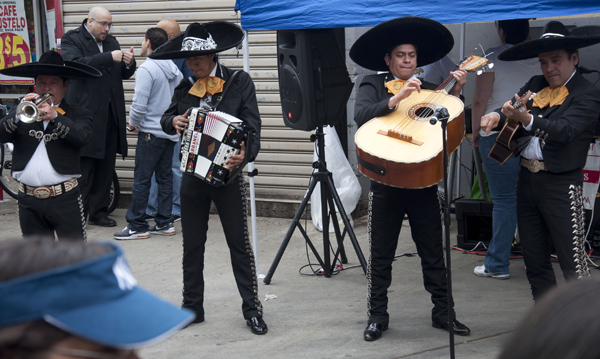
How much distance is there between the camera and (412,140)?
12.7 feet

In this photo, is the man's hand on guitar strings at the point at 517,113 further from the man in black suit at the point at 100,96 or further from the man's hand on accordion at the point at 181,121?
the man in black suit at the point at 100,96

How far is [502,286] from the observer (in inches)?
205

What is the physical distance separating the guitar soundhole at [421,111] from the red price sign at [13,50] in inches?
263

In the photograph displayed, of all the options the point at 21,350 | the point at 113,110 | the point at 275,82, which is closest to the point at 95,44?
the point at 113,110

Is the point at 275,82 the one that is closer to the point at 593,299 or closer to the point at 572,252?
the point at 572,252

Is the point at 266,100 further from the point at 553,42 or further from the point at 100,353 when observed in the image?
the point at 100,353

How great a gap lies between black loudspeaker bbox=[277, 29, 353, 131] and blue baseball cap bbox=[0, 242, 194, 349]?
3.98m

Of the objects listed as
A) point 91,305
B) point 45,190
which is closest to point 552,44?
→ point 45,190

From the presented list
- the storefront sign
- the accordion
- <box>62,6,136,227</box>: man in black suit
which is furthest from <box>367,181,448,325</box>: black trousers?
the storefront sign

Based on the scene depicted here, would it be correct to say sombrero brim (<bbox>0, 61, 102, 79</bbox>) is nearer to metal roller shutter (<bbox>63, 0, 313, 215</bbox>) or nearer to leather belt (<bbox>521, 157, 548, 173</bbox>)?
leather belt (<bbox>521, 157, 548, 173</bbox>)

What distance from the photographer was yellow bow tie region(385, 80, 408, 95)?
4.18 m

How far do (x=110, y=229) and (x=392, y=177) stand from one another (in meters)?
4.58

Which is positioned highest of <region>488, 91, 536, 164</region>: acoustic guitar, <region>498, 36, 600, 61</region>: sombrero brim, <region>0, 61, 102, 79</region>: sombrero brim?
<region>498, 36, 600, 61</region>: sombrero brim

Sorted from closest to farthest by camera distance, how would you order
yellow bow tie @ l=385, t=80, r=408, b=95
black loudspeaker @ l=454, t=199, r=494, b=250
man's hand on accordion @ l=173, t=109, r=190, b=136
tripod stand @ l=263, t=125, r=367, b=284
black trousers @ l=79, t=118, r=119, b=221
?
yellow bow tie @ l=385, t=80, r=408, b=95
man's hand on accordion @ l=173, t=109, r=190, b=136
tripod stand @ l=263, t=125, r=367, b=284
black loudspeaker @ l=454, t=199, r=494, b=250
black trousers @ l=79, t=118, r=119, b=221
